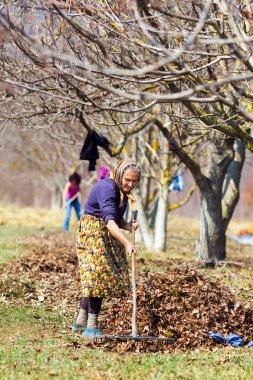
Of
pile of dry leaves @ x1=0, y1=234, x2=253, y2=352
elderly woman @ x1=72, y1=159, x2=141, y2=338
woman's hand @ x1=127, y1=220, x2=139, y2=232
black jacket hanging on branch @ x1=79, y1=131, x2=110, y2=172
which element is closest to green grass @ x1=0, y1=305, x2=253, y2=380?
pile of dry leaves @ x1=0, y1=234, x2=253, y2=352

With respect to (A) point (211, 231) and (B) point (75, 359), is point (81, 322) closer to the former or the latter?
(B) point (75, 359)

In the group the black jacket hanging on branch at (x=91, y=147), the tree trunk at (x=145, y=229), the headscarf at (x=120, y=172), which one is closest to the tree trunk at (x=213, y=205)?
the black jacket hanging on branch at (x=91, y=147)

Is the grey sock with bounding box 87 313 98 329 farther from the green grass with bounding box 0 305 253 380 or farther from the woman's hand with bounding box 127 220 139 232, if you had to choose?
the woman's hand with bounding box 127 220 139 232

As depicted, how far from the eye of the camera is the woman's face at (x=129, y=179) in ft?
22.7

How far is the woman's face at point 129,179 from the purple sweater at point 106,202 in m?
0.09

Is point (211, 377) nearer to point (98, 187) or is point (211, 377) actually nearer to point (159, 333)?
point (159, 333)

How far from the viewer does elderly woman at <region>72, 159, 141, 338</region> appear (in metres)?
6.95

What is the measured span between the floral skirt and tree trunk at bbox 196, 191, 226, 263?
561cm

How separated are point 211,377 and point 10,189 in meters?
53.5

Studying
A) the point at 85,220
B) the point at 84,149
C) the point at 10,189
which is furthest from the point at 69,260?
the point at 10,189

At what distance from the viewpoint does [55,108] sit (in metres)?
11.4

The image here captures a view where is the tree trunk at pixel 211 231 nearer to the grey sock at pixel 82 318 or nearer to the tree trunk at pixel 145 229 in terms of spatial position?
the tree trunk at pixel 145 229

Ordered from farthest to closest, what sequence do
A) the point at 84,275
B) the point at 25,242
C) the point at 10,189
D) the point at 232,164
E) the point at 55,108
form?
the point at 10,189 < the point at 25,242 < the point at 232,164 < the point at 55,108 < the point at 84,275

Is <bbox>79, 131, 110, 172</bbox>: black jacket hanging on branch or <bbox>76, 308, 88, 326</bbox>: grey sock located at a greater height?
<bbox>79, 131, 110, 172</bbox>: black jacket hanging on branch
